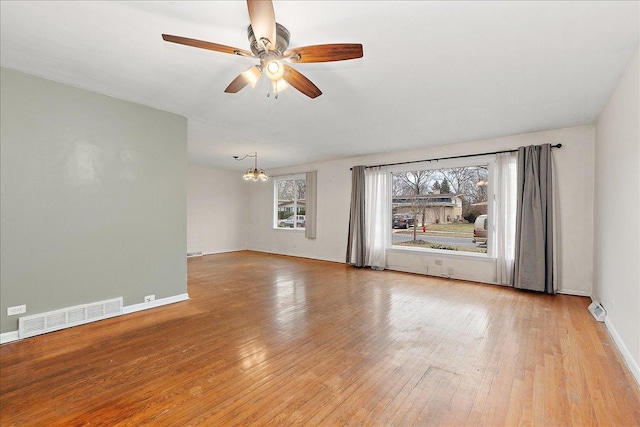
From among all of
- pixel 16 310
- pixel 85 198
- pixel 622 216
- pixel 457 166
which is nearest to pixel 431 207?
pixel 457 166

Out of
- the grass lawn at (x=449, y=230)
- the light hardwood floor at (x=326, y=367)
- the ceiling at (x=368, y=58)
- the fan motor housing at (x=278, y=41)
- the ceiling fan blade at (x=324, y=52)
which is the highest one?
the ceiling at (x=368, y=58)

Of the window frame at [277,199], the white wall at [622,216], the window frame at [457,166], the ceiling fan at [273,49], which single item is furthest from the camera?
the window frame at [277,199]

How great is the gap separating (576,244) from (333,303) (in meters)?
3.82

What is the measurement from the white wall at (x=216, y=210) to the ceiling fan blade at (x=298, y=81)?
6.46 meters

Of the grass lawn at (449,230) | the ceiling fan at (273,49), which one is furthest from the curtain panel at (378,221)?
the ceiling fan at (273,49)

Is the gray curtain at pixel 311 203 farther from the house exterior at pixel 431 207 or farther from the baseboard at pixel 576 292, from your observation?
the baseboard at pixel 576 292

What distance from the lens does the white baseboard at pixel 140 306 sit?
8.58 feet

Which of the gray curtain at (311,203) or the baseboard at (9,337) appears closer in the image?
the baseboard at (9,337)

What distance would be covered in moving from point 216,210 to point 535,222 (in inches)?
303

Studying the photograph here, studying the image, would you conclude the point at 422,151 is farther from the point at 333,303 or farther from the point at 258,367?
the point at 258,367

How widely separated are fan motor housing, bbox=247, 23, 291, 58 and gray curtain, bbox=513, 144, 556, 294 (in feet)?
14.2

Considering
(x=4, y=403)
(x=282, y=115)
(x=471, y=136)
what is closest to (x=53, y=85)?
(x=282, y=115)

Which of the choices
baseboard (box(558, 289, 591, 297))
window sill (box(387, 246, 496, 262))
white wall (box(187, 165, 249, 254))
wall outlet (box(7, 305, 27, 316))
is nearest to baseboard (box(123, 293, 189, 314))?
wall outlet (box(7, 305, 27, 316))

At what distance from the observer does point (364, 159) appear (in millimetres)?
6566
